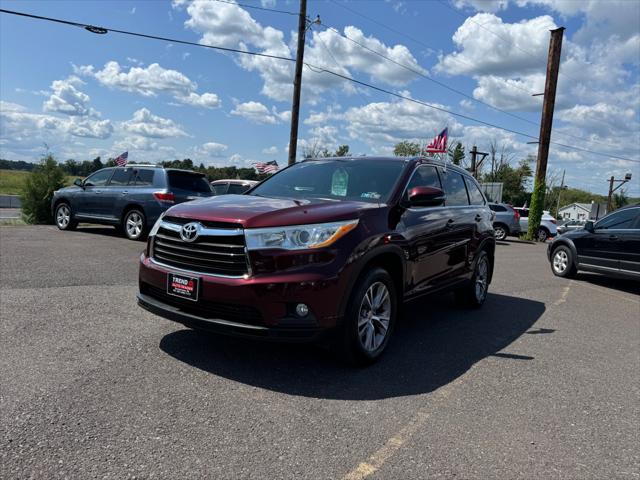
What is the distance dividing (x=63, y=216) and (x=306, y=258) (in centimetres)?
1187

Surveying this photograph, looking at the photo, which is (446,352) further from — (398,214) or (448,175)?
(448,175)

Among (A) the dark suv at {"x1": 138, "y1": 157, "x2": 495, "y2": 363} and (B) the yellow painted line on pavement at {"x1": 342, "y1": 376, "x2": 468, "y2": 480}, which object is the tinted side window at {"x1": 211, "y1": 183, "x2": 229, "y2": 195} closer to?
(A) the dark suv at {"x1": 138, "y1": 157, "x2": 495, "y2": 363}

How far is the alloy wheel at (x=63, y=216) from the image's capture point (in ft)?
43.0

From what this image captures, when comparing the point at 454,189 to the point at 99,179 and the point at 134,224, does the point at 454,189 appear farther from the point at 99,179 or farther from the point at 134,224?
the point at 99,179

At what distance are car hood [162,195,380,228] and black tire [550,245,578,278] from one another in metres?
8.05

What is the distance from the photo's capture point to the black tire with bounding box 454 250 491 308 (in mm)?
6488

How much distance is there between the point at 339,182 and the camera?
491 cm

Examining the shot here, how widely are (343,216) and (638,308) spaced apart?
6.56m

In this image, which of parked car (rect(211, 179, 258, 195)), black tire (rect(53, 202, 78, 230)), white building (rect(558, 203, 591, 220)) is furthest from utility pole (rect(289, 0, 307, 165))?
white building (rect(558, 203, 591, 220))

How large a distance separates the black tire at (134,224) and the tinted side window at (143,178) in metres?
0.63

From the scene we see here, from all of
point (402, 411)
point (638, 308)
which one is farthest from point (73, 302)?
point (638, 308)

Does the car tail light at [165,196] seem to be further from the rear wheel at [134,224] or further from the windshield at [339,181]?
the windshield at [339,181]

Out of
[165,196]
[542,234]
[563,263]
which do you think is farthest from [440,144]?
[165,196]

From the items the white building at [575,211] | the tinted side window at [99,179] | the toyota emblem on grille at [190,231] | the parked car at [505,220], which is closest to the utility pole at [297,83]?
the tinted side window at [99,179]
